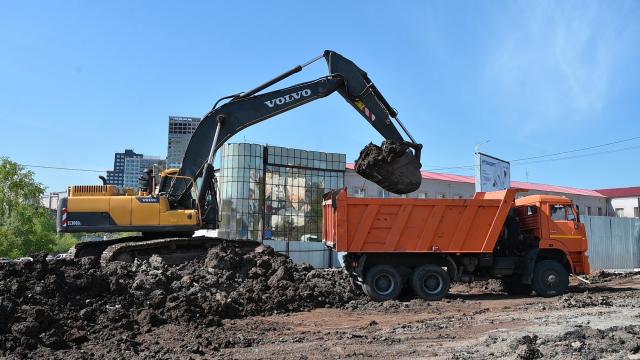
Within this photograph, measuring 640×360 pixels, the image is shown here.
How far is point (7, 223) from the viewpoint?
3030 cm

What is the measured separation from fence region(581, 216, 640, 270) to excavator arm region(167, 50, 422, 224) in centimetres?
1347

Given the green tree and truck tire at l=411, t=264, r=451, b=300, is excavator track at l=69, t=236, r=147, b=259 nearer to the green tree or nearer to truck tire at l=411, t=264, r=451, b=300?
truck tire at l=411, t=264, r=451, b=300

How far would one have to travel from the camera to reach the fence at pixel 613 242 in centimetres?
2361

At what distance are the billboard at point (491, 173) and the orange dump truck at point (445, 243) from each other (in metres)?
7.45

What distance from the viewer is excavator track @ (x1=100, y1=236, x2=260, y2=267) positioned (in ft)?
41.9

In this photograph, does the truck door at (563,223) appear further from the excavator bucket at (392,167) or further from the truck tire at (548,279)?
the excavator bucket at (392,167)

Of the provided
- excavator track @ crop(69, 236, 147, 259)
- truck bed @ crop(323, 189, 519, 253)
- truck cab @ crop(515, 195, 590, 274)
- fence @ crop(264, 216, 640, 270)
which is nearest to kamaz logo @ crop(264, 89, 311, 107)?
truck bed @ crop(323, 189, 519, 253)

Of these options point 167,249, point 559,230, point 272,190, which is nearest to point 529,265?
point 559,230

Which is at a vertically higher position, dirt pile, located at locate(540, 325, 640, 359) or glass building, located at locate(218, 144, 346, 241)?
glass building, located at locate(218, 144, 346, 241)

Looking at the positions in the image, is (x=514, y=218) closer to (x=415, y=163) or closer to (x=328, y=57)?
(x=415, y=163)

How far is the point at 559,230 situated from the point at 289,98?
24.8 feet

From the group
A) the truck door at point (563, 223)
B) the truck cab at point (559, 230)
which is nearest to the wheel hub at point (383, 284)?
the truck cab at point (559, 230)

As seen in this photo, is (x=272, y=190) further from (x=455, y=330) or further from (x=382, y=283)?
(x=455, y=330)

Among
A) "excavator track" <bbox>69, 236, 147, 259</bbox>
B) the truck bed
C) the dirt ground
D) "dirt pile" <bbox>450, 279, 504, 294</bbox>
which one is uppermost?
the truck bed
